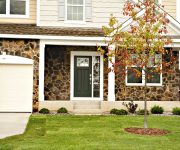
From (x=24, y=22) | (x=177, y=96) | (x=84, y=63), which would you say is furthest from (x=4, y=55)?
(x=177, y=96)

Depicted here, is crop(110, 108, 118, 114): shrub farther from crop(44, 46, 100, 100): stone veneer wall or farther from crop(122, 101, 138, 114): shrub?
crop(44, 46, 100, 100): stone veneer wall

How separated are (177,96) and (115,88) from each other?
3.43 metres

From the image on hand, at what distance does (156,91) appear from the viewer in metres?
21.8

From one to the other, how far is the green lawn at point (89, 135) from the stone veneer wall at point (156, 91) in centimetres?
398

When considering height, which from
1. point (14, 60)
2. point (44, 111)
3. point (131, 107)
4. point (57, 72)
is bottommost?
point (44, 111)

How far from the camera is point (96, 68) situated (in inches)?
858

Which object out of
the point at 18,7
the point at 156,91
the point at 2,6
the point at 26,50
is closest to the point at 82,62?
the point at 26,50

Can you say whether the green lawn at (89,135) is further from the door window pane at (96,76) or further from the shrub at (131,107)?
the door window pane at (96,76)

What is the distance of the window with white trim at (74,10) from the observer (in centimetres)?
2144

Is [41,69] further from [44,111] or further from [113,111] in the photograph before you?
[113,111]

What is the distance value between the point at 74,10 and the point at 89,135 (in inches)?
399

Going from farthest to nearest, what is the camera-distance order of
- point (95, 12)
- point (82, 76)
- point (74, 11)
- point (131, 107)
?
point (82, 76), point (74, 11), point (95, 12), point (131, 107)

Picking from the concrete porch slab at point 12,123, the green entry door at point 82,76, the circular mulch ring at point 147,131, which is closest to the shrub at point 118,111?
the green entry door at point 82,76

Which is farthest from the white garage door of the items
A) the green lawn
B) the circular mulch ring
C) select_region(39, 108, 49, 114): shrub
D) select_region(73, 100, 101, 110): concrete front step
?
the circular mulch ring
